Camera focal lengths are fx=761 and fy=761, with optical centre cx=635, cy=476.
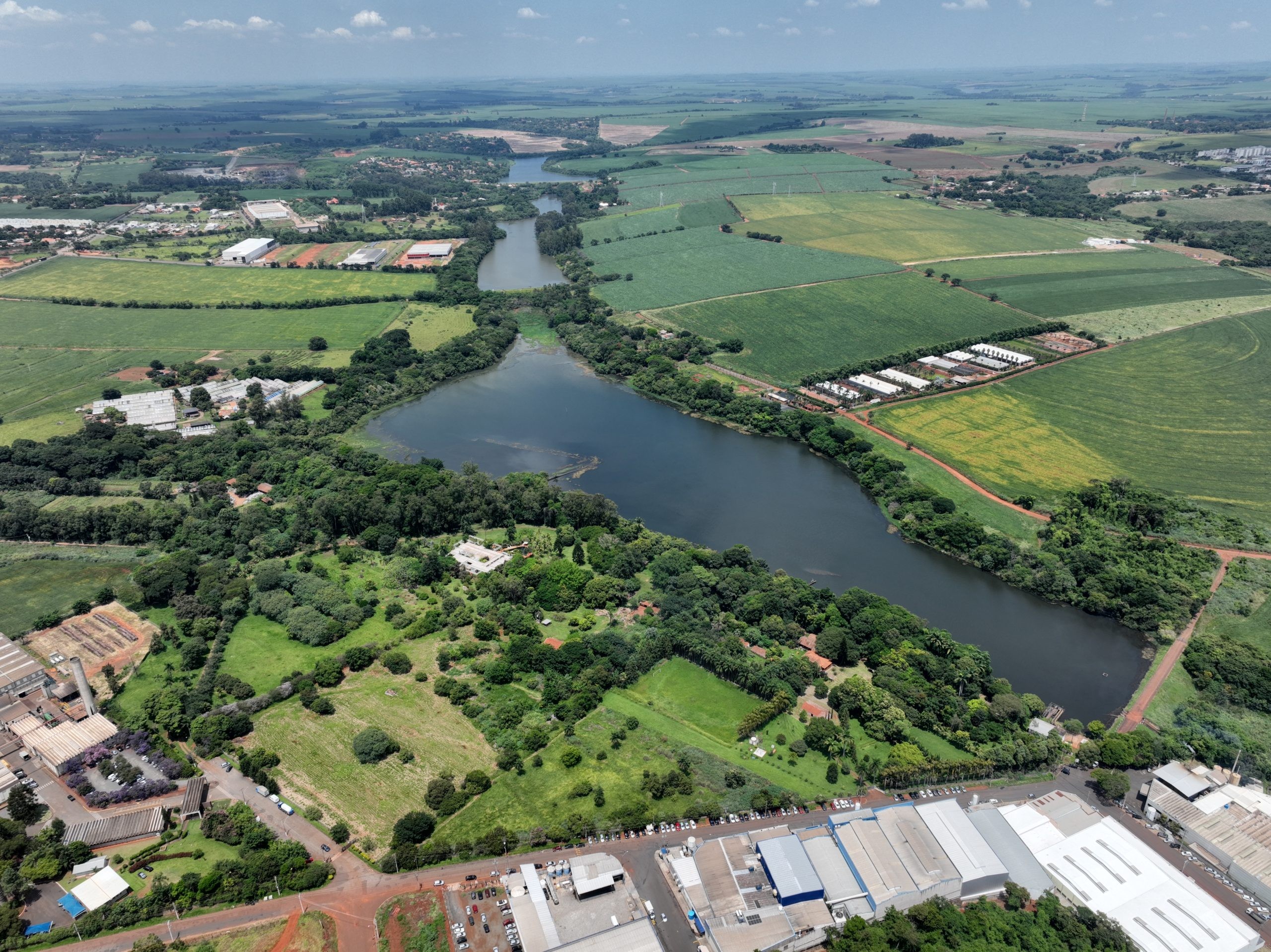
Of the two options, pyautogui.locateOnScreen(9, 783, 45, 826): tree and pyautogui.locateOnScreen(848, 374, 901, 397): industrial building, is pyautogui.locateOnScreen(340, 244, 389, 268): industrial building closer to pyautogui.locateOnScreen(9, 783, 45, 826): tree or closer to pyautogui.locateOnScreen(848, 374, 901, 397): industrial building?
pyautogui.locateOnScreen(848, 374, 901, 397): industrial building

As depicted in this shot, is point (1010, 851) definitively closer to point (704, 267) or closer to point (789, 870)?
point (789, 870)

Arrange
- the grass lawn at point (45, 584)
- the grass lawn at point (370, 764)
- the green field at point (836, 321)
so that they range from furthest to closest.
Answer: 1. the green field at point (836, 321)
2. the grass lawn at point (45, 584)
3. the grass lawn at point (370, 764)

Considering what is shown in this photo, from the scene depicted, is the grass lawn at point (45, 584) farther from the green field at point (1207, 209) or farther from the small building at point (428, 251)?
the green field at point (1207, 209)

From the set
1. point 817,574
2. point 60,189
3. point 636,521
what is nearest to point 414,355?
point 636,521

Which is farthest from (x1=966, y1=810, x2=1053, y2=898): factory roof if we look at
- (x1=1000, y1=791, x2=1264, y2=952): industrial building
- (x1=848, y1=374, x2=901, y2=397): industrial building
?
(x1=848, y1=374, x2=901, y2=397): industrial building

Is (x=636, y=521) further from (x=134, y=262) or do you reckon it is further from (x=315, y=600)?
(x=134, y=262)

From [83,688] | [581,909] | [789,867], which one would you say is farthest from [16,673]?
[789,867]

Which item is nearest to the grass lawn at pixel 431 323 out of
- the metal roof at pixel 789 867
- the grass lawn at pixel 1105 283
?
the grass lawn at pixel 1105 283
